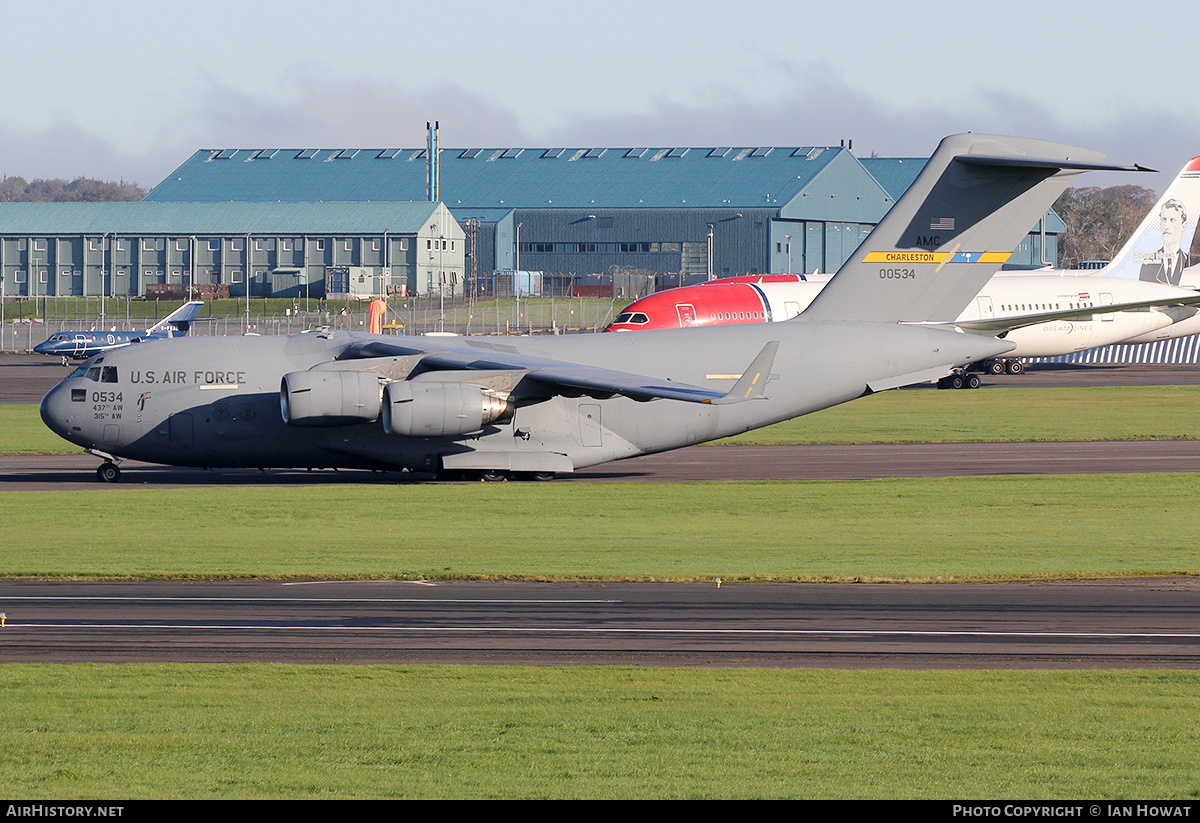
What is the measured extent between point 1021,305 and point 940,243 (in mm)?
32005

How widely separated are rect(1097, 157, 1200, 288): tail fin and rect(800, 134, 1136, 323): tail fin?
3789 cm

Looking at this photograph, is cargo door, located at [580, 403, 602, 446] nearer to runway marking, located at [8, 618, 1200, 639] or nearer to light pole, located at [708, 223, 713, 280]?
runway marking, located at [8, 618, 1200, 639]

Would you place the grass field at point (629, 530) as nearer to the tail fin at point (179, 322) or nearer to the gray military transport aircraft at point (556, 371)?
the gray military transport aircraft at point (556, 371)

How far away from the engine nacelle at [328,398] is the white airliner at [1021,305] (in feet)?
105

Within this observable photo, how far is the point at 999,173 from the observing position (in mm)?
33625

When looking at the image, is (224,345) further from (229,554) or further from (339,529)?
(229,554)

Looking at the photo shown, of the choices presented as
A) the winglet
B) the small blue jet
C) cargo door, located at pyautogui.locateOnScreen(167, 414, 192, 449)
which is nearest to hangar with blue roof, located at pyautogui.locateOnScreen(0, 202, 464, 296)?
the small blue jet

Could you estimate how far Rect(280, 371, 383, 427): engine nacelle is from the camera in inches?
1179

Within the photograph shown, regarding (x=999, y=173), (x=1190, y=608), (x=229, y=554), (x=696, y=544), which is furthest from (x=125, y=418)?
(x=1190, y=608)

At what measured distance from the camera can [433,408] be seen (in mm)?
29938

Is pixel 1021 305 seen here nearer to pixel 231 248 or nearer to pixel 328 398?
pixel 328 398

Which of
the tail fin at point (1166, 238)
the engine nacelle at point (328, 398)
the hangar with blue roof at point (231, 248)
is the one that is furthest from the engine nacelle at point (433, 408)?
the hangar with blue roof at point (231, 248)

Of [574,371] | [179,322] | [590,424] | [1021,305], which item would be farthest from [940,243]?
[179,322]

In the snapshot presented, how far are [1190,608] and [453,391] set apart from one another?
16.6 m
